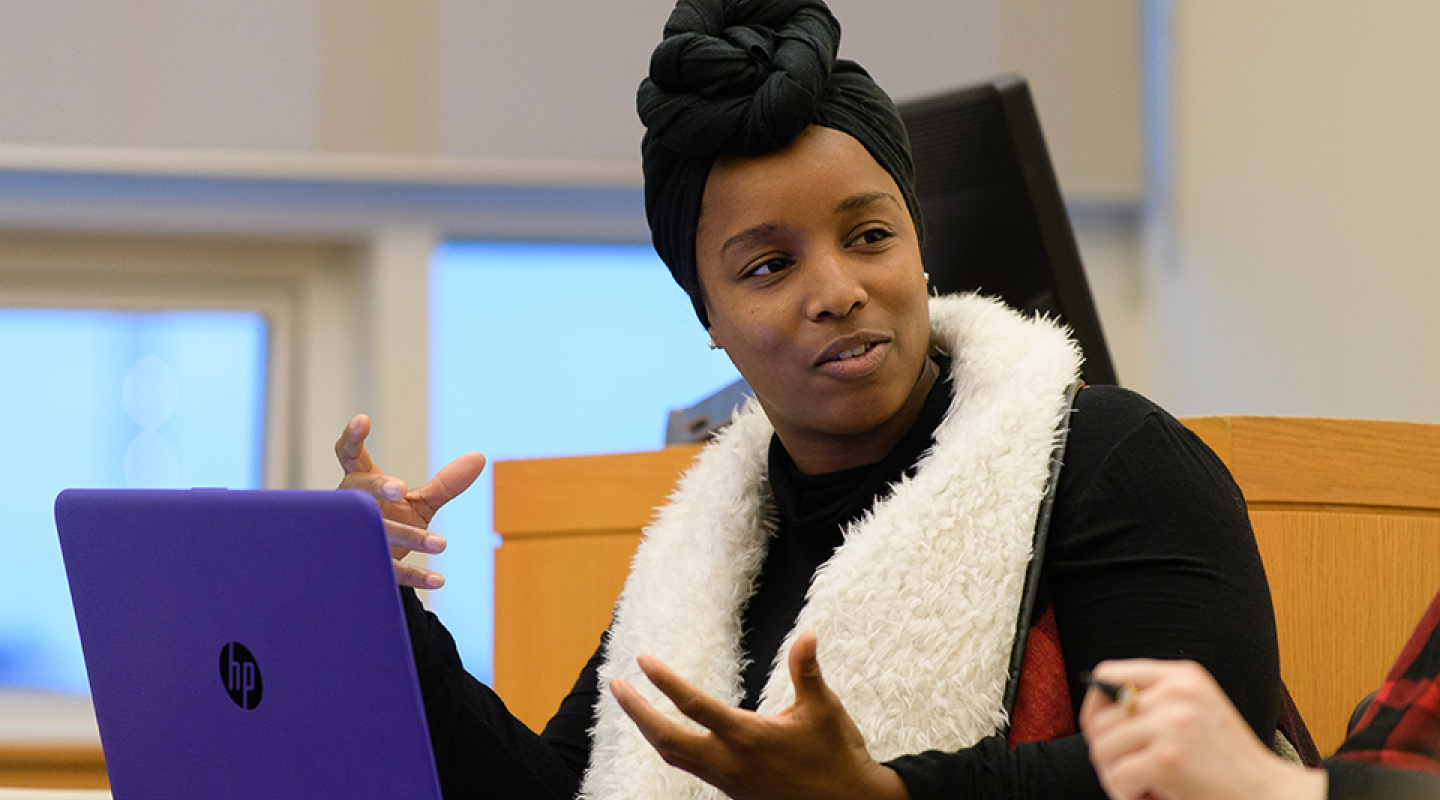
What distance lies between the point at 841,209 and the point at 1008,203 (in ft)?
1.41

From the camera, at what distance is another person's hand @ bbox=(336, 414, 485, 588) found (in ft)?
3.43

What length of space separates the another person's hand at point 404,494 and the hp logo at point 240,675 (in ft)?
0.57

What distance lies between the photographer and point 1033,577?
34.0 inches

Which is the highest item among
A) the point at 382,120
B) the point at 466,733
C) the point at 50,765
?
the point at 382,120

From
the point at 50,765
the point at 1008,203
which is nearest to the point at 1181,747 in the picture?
the point at 1008,203

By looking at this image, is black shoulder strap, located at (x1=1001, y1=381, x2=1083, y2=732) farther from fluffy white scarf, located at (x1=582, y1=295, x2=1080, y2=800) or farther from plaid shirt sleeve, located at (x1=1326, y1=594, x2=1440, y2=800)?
plaid shirt sleeve, located at (x1=1326, y1=594, x2=1440, y2=800)

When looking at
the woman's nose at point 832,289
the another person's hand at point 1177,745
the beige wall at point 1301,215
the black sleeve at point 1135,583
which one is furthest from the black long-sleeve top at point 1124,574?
the beige wall at point 1301,215

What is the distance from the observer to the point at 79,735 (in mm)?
2311

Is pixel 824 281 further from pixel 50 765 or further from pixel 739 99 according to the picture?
pixel 50 765

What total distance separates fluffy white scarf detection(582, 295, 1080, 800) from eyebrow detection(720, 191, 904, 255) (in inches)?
4.9

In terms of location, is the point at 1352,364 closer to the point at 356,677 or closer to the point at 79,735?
the point at 356,677

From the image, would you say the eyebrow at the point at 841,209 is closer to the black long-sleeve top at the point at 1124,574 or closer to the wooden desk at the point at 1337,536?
the black long-sleeve top at the point at 1124,574

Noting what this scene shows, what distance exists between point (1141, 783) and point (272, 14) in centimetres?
219

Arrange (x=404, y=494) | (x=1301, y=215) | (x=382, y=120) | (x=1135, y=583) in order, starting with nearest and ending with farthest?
1. (x=1135, y=583)
2. (x=404, y=494)
3. (x=1301, y=215)
4. (x=382, y=120)
